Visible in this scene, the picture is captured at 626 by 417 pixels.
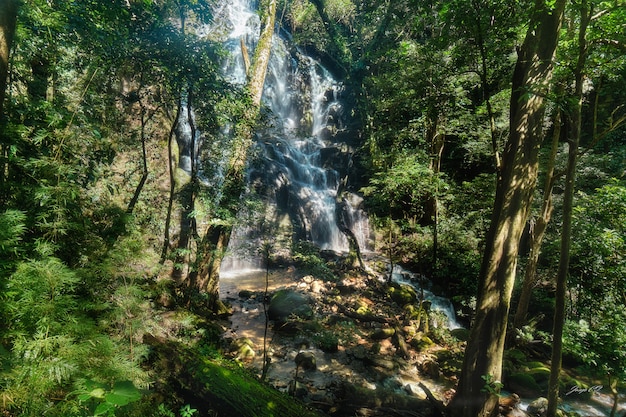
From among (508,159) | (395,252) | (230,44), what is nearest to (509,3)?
(508,159)

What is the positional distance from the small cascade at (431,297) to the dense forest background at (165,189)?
471mm

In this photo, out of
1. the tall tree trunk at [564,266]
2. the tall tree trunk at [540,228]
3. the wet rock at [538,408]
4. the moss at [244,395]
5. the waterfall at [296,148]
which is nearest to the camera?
the moss at [244,395]

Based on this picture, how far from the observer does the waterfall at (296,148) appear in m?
13.7

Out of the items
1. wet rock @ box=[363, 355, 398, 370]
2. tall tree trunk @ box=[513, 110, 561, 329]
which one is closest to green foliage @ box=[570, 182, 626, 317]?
tall tree trunk @ box=[513, 110, 561, 329]

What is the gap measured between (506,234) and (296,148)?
49.1 ft

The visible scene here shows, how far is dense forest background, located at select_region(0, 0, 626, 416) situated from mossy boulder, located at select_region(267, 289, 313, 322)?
4.27ft

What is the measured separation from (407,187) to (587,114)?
943 cm

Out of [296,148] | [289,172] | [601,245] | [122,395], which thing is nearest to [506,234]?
[601,245]

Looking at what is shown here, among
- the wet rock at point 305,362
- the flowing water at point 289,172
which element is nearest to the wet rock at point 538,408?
the flowing water at point 289,172

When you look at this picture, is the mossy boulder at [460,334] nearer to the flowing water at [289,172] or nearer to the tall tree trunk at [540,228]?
the flowing water at [289,172]

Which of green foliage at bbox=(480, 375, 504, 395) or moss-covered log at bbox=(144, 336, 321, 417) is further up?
moss-covered log at bbox=(144, 336, 321, 417)

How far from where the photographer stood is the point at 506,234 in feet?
12.8

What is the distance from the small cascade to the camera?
27.8 ft

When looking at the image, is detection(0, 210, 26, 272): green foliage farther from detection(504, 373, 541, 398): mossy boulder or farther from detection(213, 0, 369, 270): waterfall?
detection(504, 373, 541, 398): mossy boulder
